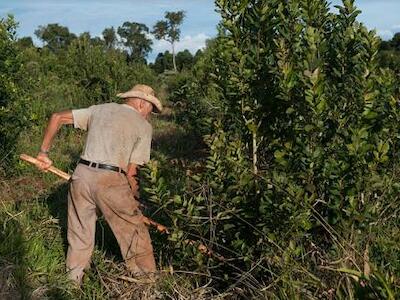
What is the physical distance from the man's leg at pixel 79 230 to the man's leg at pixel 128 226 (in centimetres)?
16

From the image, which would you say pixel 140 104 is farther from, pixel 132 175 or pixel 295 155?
pixel 295 155

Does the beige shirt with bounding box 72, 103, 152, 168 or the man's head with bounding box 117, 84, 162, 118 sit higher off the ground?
the man's head with bounding box 117, 84, 162, 118

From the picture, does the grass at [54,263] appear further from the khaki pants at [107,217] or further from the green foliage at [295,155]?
the green foliage at [295,155]

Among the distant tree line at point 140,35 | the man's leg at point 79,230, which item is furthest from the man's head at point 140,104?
the distant tree line at point 140,35

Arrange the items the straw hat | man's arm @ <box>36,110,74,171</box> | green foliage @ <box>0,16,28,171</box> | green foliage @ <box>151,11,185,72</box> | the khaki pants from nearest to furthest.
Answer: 1. the khaki pants
2. man's arm @ <box>36,110,74,171</box>
3. the straw hat
4. green foliage @ <box>0,16,28,171</box>
5. green foliage @ <box>151,11,185,72</box>

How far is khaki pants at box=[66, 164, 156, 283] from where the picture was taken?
17.3ft

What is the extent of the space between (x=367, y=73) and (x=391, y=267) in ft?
4.44

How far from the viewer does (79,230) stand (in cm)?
541

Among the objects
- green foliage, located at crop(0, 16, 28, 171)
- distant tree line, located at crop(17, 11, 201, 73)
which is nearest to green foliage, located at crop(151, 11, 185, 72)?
distant tree line, located at crop(17, 11, 201, 73)

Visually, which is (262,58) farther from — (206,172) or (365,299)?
(365,299)

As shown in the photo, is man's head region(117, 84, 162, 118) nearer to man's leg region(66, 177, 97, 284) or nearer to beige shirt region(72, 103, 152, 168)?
beige shirt region(72, 103, 152, 168)

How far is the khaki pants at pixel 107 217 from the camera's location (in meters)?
5.28

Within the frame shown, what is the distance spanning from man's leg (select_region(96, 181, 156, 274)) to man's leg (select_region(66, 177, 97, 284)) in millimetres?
159

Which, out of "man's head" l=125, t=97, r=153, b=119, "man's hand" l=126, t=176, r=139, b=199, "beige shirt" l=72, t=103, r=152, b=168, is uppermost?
"man's head" l=125, t=97, r=153, b=119
